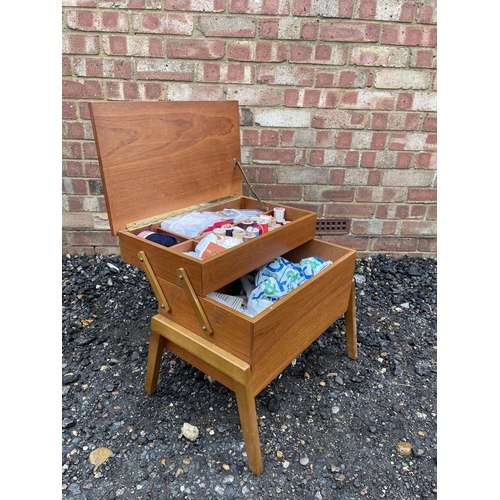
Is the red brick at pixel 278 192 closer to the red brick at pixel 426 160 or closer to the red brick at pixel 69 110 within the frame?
the red brick at pixel 426 160

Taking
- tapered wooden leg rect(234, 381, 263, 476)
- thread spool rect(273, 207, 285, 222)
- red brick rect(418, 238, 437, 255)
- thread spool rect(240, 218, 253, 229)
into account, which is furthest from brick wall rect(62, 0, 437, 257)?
tapered wooden leg rect(234, 381, 263, 476)

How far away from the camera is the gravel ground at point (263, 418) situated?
1181 mm

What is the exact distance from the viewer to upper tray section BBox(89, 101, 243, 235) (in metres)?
1.22

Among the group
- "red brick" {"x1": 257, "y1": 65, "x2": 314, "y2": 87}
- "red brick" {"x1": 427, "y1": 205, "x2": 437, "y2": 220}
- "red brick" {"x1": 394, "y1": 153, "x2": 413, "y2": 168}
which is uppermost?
"red brick" {"x1": 257, "y1": 65, "x2": 314, "y2": 87}

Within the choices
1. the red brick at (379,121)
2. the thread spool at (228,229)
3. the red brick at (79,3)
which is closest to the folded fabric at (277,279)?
the thread spool at (228,229)

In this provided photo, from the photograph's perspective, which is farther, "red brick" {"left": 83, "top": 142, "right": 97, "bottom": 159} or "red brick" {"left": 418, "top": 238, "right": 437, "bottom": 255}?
"red brick" {"left": 418, "top": 238, "right": 437, "bottom": 255}

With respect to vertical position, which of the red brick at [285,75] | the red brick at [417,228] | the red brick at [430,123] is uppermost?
the red brick at [285,75]

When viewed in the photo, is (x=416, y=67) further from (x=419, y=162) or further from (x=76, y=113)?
(x=76, y=113)

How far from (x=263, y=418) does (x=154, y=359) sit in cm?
45

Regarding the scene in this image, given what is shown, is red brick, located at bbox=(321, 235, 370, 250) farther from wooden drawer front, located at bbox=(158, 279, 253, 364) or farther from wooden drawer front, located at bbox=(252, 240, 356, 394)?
wooden drawer front, located at bbox=(158, 279, 253, 364)

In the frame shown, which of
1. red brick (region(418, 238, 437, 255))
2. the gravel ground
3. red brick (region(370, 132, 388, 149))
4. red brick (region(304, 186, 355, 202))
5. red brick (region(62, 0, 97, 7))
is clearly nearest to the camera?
the gravel ground

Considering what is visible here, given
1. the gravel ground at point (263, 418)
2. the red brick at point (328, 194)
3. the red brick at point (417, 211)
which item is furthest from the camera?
the red brick at point (417, 211)

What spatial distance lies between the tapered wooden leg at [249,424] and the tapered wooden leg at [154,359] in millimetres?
378

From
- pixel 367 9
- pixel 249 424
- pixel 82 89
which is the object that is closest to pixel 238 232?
pixel 249 424
